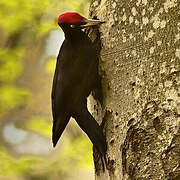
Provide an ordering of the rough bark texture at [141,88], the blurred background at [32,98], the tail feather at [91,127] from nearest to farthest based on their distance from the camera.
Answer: the rough bark texture at [141,88] → the tail feather at [91,127] → the blurred background at [32,98]

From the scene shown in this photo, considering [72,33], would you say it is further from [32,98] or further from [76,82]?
[32,98]

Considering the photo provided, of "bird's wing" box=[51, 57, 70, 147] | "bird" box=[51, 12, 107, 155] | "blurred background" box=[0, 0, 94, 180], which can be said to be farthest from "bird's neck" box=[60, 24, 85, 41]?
"blurred background" box=[0, 0, 94, 180]

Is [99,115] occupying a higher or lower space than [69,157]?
lower

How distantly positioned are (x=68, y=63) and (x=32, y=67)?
2.11m

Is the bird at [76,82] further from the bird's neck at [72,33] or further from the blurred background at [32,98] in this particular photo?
the blurred background at [32,98]

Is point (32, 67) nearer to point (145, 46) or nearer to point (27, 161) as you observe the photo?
point (27, 161)

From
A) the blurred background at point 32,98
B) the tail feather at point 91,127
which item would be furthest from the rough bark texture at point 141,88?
the blurred background at point 32,98

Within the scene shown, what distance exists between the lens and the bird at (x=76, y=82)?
1.08 meters

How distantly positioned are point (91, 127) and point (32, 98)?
204 centimetres

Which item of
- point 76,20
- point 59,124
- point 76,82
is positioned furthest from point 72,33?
point 59,124

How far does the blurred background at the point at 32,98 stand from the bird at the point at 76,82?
4.80 feet

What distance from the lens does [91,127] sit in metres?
1.07

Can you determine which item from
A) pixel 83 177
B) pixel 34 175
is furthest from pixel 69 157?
pixel 83 177

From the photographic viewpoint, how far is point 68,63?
3.63 ft
